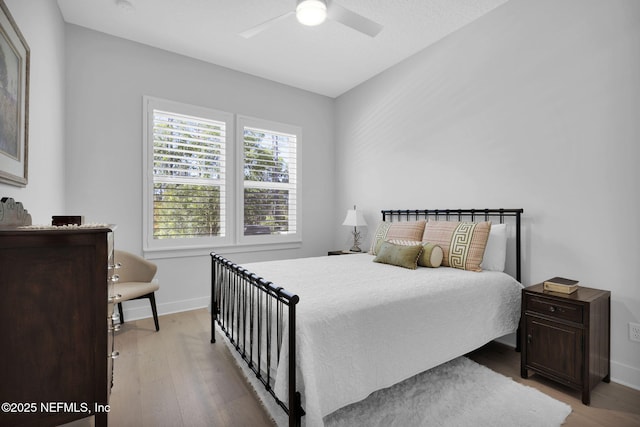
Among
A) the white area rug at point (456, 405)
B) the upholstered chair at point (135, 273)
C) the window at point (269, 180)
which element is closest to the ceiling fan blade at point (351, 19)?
the window at point (269, 180)

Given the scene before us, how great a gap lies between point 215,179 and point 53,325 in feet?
8.47

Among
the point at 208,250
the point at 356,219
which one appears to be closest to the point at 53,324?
the point at 208,250

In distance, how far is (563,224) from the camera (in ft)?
7.61

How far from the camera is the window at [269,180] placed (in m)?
3.98

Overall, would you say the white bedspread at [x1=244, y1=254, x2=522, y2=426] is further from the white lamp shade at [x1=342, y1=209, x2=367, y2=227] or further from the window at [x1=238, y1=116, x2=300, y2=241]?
the window at [x1=238, y1=116, x2=300, y2=241]

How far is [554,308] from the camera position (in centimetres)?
199

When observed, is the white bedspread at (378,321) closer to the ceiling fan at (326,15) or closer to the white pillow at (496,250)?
the white pillow at (496,250)

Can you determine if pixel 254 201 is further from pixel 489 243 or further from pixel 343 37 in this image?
pixel 489 243

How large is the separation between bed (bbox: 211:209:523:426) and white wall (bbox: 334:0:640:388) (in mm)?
308

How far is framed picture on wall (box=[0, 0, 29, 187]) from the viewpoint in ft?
5.00

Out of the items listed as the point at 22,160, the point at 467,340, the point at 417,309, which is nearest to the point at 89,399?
the point at 22,160

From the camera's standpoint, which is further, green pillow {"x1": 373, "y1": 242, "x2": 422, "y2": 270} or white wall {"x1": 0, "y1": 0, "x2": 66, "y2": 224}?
green pillow {"x1": 373, "y1": 242, "x2": 422, "y2": 270}

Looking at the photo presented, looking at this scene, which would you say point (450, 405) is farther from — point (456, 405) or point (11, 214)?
point (11, 214)

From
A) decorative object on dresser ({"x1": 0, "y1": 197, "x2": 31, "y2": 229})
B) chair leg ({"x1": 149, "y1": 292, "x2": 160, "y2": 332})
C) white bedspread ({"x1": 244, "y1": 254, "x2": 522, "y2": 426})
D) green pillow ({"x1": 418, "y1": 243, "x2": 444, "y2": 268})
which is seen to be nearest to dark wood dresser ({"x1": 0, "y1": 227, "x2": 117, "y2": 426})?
decorative object on dresser ({"x1": 0, "y1": 197, "x2": 31, "y2": 229})
